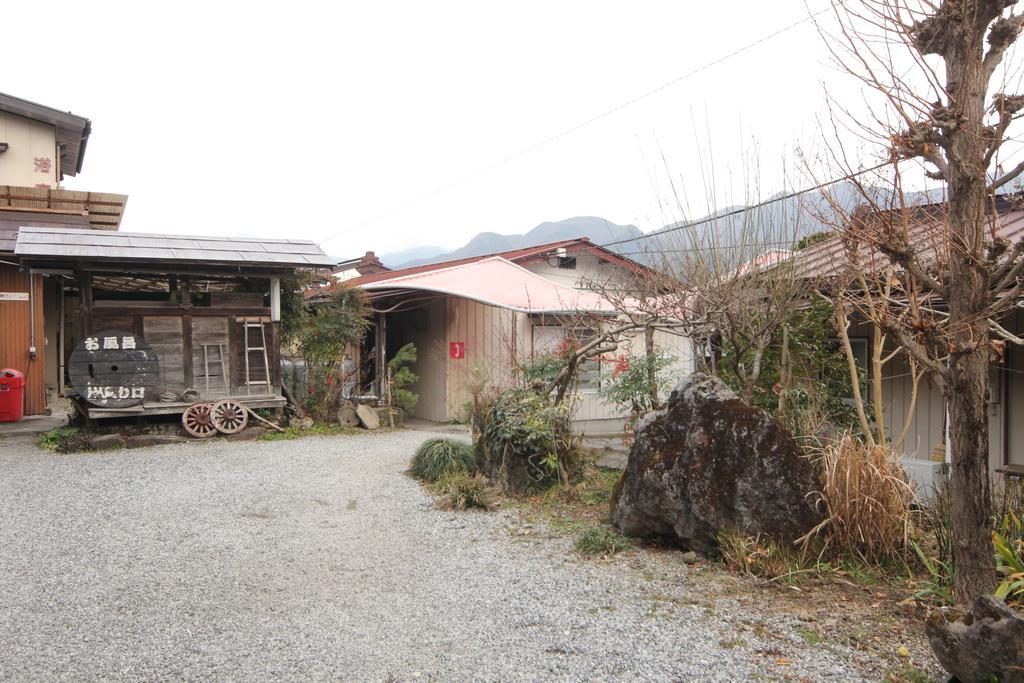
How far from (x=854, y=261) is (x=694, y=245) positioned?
424 centimetres

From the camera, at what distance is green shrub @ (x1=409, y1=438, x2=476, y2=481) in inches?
336

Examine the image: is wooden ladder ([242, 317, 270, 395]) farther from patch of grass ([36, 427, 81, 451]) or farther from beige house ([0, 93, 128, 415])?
beige house ([0, 93, 128, 415])

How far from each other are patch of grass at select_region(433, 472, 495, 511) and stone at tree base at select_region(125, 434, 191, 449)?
5469mm

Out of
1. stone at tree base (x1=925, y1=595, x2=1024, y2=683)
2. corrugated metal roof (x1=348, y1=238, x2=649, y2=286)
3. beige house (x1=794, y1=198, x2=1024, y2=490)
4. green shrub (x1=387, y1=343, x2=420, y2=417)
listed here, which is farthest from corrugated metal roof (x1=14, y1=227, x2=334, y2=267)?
stone at tree base (x1=925, y1=595, x2=1024, y2=683)

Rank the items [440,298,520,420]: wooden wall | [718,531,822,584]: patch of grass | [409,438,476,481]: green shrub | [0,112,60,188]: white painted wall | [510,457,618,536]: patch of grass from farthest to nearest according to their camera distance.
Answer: [0,112,60,188]: white painted wall
[440,298,520,420]: wooden wall
[409,438,476,481]: green shrub
[510,457,618,536]: patch of grass
[718,531,822,584]: patch of grass

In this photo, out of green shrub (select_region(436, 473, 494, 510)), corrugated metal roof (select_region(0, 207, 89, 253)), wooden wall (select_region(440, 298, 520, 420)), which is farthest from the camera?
corrugated metal roof (select_region(0, 207, 89, 253))

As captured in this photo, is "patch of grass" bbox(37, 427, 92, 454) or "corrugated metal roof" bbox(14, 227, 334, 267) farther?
"corrugated metal roof" bbox(14, 227, 334, 267)

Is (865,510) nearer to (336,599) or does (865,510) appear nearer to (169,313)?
(336,599)

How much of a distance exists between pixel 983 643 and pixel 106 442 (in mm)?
10822

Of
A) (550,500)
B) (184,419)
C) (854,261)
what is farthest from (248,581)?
(184,419)

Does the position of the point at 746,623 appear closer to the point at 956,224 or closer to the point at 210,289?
the point at 956,224

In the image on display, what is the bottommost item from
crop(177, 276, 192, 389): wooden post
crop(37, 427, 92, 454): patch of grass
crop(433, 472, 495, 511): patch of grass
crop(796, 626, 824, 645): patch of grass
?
crop(796, 626, 824, 645): patch of grass

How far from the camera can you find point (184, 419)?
37.1 feet

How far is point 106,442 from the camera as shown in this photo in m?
10.5
